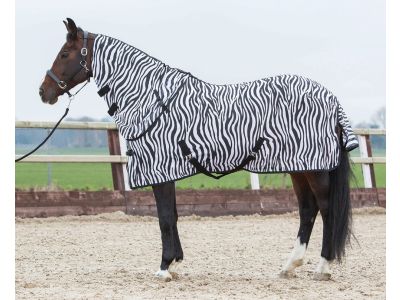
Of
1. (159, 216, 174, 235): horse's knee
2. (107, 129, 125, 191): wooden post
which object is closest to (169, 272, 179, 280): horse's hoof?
(159, 216, 174, 235): horse's knee

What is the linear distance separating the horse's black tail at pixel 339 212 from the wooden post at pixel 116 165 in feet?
14.1

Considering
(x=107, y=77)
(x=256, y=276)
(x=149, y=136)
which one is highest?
(x=107, y=77)

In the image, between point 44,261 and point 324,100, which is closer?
point 324,100

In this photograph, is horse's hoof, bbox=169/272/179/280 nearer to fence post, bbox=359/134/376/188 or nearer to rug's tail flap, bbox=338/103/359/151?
rug's tail flap, bbox=338/103/359/151

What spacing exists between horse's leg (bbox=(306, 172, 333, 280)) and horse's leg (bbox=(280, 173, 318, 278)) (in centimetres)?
13

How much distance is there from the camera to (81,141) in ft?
42.8

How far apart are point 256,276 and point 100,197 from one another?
4.07 meters

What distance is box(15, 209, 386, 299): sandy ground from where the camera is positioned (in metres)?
4.88

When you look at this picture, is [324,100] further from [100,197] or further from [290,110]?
[100,197]

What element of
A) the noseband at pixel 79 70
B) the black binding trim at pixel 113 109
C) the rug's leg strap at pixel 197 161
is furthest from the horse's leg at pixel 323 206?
the noseband at pixel 79 70

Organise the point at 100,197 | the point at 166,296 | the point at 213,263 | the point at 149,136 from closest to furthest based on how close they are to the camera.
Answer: the point at 166,296 < the point at 149,136 < the point at 213,263 < the point at 100,197

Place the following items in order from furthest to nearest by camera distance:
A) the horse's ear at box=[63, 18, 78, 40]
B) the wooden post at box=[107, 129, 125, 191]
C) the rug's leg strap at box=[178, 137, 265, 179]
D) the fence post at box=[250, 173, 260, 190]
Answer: the fence post at box=[250, 173, 260, 190] < the wooden post at box=[107, 129, 125, 191] < the horse's ear at box=[63, 18, 78, 40] < the rug's leg strap at box=[178, 137, 265, 179]
